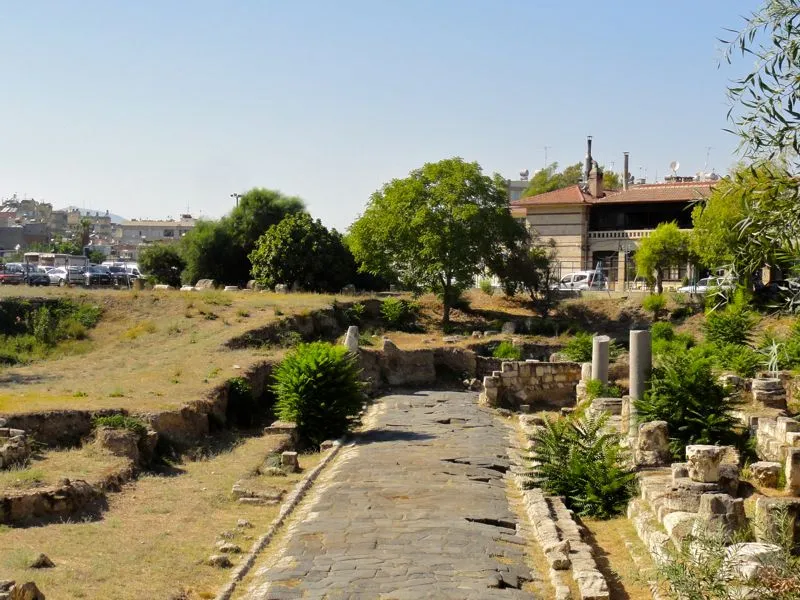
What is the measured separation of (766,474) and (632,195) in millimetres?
39360

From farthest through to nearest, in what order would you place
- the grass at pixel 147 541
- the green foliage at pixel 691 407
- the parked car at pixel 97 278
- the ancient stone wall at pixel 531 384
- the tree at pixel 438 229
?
the parked car at pixel 97 278
the tree at pixel 438 229
the ancient stone wall at pixel 531 384
the green foliage at pixel 691 407
the grass at pixel 147 541

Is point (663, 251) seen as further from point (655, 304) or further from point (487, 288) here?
point (487, 288)

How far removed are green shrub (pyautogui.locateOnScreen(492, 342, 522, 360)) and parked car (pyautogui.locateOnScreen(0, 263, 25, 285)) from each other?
22158mm

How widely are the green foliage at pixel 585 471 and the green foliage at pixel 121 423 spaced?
6.45 metres

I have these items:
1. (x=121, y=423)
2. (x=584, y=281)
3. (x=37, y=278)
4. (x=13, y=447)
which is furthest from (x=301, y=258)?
(x=13, y=447)

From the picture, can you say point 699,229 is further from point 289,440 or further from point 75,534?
point 75,534

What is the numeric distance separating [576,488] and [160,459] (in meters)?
6.93

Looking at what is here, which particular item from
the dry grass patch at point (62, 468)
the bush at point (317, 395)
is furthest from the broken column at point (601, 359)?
the dry grass patch at point (62, 468)

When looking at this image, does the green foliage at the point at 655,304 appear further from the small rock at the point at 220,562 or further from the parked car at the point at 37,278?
the small rock at the point at 220,562

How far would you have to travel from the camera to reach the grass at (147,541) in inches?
440

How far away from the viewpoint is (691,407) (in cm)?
1861

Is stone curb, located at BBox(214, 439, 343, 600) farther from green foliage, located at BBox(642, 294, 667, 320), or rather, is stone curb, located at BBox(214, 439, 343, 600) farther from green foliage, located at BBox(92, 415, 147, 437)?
green foliage, located at BBox(642, 294, 667, 320)

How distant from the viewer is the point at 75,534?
13.3 meters

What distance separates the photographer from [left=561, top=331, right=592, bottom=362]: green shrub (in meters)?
32.6
